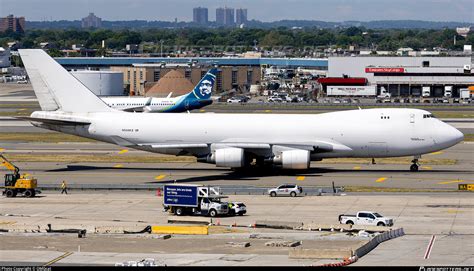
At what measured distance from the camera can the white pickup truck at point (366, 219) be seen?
61.2 m

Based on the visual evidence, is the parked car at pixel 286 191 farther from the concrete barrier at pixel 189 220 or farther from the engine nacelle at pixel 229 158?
the concrete barrier at pixel 189 220

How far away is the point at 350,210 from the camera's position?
67.2m

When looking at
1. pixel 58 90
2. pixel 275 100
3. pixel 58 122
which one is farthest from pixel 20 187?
pixel 275 100

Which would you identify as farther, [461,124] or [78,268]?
[461,124]

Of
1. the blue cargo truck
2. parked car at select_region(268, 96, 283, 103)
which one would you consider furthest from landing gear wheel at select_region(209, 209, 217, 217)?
parked car at select_region(268, 96, 283, 103)

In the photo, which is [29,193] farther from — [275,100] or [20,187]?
[275,100]

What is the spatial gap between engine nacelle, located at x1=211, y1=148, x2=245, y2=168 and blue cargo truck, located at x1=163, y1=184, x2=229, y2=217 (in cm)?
1810

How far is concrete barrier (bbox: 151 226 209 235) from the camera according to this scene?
2312 inches

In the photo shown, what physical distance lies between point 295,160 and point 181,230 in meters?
26.8

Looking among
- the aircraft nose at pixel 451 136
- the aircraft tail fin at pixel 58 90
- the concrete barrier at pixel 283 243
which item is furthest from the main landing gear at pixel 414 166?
the concrete barrier at pixel 283 243

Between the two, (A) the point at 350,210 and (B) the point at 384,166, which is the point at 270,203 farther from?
(B) the point at 384,166

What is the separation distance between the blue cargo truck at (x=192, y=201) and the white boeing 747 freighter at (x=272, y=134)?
1850cm

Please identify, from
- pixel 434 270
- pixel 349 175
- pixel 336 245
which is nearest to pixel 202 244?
pixel 336 245

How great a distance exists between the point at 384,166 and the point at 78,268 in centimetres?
4919
